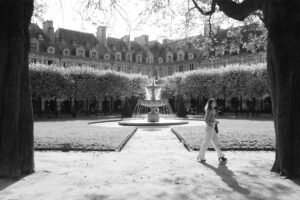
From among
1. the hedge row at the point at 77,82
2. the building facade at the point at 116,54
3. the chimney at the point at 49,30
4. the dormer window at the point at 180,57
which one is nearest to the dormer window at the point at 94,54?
the building facade at the point at 116,54

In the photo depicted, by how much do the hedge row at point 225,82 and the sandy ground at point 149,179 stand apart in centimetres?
3238

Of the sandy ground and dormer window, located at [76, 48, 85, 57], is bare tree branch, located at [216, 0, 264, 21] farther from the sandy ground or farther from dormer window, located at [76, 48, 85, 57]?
dormer window, located at [76, 48, 85, 57]

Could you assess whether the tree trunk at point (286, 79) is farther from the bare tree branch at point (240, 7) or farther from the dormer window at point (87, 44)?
the dormer window at point (87, 44)

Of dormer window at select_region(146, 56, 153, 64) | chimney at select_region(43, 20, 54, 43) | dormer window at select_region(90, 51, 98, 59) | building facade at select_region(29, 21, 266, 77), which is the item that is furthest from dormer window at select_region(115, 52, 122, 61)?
chimney at select_region(43, 20, 54, 43)

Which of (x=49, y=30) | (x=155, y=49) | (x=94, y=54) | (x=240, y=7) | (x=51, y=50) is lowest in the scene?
(x=240, y=7)

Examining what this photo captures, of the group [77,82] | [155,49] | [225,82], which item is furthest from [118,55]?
[225,82]

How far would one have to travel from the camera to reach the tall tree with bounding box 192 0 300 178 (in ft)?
26.2

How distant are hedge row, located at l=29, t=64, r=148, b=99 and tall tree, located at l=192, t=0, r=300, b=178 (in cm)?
3834

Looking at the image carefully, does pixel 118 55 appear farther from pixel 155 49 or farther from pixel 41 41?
pixel 41 41

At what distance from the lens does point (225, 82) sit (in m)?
46.1

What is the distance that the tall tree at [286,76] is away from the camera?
800 centimetres

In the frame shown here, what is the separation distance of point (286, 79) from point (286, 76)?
80 millimetres

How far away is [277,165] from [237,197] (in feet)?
8.57

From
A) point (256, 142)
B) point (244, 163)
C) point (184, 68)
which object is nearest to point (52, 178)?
point (244, 163)
